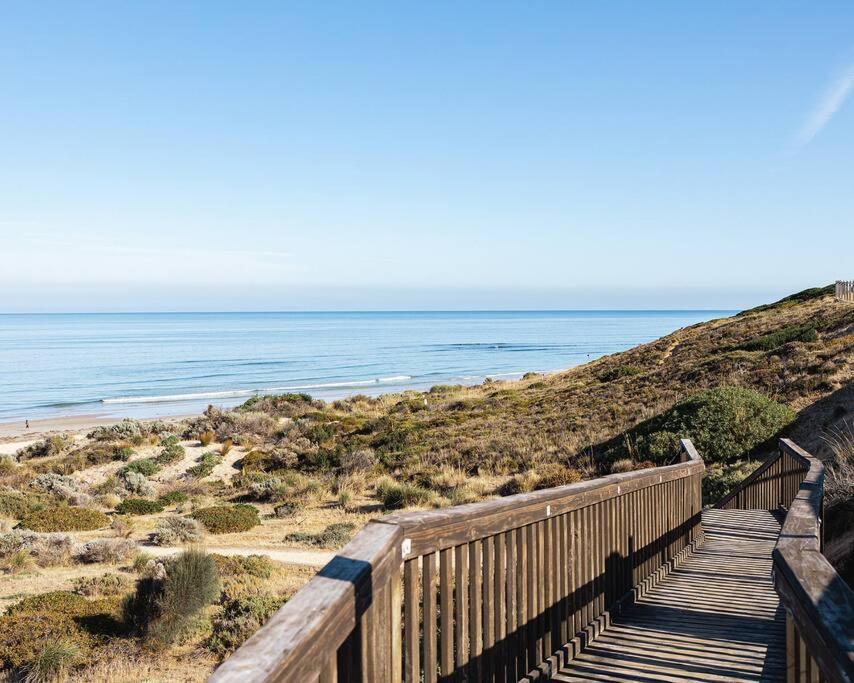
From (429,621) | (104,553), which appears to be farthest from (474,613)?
(104,553)

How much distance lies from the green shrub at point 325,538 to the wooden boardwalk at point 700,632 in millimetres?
8856

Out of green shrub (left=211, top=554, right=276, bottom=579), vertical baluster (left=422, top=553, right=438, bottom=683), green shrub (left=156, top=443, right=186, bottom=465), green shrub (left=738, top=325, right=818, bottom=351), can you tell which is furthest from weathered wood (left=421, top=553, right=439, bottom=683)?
green shrub (left=738, top=325, right=818, bottom=351)

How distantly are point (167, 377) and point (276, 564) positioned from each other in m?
59.0

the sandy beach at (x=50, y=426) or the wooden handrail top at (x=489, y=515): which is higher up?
the wooden handrail top at (x=489, y=515)

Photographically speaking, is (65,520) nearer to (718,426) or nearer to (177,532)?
(177,532)

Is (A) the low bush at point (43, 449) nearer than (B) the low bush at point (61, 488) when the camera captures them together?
No

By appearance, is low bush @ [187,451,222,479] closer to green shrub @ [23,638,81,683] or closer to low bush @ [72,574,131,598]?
low bush @ [72,574,131,598]

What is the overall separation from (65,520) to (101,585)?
752cm

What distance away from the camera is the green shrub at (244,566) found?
39.5 feet

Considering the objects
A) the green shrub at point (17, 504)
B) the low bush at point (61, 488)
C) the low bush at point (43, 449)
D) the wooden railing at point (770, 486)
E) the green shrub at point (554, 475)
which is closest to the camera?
the wooden railing at point (770, 486)

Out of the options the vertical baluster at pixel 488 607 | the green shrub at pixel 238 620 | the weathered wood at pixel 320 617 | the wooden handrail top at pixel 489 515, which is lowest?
the green shrub at pixel 238 620

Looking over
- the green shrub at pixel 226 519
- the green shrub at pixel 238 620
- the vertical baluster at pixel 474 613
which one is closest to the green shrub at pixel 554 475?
the green shrub at pixel 226 519

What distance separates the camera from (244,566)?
1238 centimetres

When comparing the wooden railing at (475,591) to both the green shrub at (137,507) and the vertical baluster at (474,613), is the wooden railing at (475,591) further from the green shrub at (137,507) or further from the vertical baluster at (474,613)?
the green shrub at (137,507)
